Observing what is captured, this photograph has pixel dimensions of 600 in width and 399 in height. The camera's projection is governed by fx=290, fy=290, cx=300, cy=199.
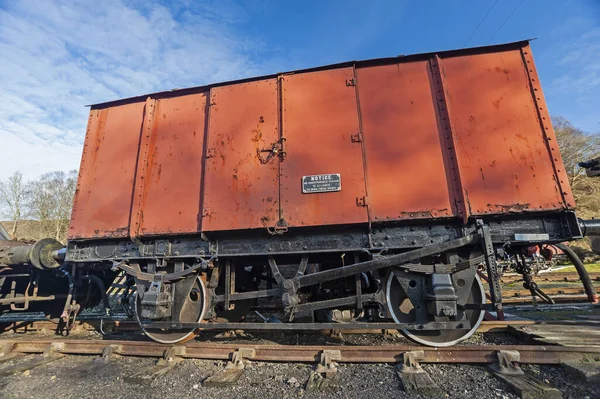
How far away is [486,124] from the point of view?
377cm

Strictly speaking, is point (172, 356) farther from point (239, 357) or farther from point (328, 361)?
point (328, 361)

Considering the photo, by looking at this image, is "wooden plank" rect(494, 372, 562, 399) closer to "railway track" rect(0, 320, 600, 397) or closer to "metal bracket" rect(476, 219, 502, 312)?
"railway track" rect(0, 320, 600, 397)

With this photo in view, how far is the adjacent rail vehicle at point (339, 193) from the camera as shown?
3.58 metres

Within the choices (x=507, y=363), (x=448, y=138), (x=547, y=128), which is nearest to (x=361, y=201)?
(x=448, y=138)

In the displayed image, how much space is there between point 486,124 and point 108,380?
18.5 feet

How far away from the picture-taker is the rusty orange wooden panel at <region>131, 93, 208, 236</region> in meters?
4.32

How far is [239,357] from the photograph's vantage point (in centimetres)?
367

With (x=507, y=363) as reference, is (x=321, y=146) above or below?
above

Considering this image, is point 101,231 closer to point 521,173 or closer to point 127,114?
point 127,114

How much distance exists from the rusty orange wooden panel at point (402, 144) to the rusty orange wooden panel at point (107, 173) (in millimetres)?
3767

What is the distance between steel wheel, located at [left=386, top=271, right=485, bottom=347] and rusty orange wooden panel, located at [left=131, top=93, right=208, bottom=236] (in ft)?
9.43

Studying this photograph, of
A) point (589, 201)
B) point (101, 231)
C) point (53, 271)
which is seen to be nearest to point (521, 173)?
point (101, 231)

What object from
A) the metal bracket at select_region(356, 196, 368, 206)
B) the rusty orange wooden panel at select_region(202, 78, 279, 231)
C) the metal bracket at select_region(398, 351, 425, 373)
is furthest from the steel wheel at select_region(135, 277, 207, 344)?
the metal bracket at select_region(398, 351, 425, 373)

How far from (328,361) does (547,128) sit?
394cm
